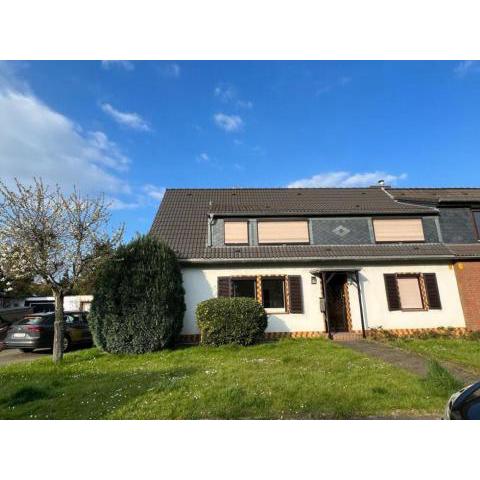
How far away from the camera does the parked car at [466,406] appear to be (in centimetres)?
272

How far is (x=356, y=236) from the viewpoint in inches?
535

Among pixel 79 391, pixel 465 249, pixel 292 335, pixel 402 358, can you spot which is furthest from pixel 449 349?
pixel 79 391

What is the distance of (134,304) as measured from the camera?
1003 centimetres

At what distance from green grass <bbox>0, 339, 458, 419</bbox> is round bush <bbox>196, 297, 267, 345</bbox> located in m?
1.83

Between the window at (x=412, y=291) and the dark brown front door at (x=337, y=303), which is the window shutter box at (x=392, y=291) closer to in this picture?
the window at (x=412, y=291)

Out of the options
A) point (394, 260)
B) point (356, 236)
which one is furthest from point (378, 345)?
point (356, 236)

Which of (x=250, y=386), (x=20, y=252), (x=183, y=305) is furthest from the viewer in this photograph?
(x=183, y=305)

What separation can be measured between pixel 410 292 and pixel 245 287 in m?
6.93

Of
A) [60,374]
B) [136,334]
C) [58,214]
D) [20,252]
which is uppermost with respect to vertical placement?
[58,214]

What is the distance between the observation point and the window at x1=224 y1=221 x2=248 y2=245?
13.4m

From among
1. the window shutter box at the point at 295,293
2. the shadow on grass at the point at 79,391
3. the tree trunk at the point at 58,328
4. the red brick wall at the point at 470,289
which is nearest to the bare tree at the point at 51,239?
the tree trunk at the point at 58,328

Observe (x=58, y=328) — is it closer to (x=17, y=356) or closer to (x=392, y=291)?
(x=17, y=356)
